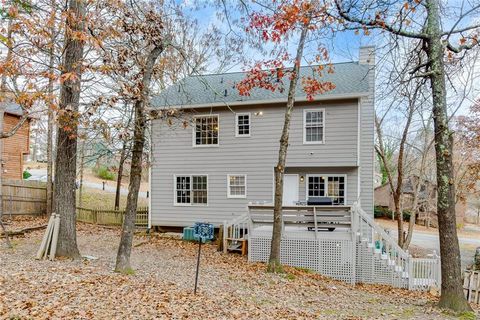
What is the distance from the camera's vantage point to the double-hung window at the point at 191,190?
1491 centimetres

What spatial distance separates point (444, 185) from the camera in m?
6.11

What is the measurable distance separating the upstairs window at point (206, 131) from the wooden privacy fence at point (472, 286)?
33.3ft

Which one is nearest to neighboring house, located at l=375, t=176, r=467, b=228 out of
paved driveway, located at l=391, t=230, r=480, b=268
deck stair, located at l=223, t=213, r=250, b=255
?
paved driveway, located at l=391, t=230, r=480, b=268

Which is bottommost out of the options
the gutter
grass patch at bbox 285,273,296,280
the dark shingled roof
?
grass patch at bbox 285,273,296,280

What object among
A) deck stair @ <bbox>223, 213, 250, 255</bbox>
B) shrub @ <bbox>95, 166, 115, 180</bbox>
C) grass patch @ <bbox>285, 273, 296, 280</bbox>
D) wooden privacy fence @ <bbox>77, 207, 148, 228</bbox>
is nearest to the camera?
grass patch @ <bbox>285, 273, 296, 280</bbox>

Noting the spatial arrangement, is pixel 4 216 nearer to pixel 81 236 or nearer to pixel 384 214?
pixel 81 236

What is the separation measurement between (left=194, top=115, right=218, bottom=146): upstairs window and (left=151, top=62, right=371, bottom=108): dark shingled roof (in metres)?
0.76

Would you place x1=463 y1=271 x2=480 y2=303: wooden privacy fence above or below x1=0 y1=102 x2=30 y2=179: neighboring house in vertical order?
below

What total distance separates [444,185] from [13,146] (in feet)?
74.7

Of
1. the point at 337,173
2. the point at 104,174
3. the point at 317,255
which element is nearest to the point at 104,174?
the point at 104,174

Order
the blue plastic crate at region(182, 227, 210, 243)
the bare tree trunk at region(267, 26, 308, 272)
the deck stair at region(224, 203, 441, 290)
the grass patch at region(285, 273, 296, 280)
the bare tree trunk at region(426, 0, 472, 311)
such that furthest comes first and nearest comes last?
the blue plastic crate at region(182, 227, 210, 243), the deck stair at region(224, 203, 441, 290), the bare tree trunk at region(267, 26, 308, 272), the grass patch at region(285, 273, 296, 280), the bare tree trunk at region(426, 0, 472, 311)

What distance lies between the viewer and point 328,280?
9.38 m

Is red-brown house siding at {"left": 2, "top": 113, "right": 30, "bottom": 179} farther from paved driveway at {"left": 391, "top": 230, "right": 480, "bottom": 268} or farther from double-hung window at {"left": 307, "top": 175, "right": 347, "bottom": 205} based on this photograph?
paved driveway at {"left": 391, "top": 230, "right": 480, "bottom": 268}

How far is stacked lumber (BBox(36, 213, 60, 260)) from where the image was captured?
7.75 meters
